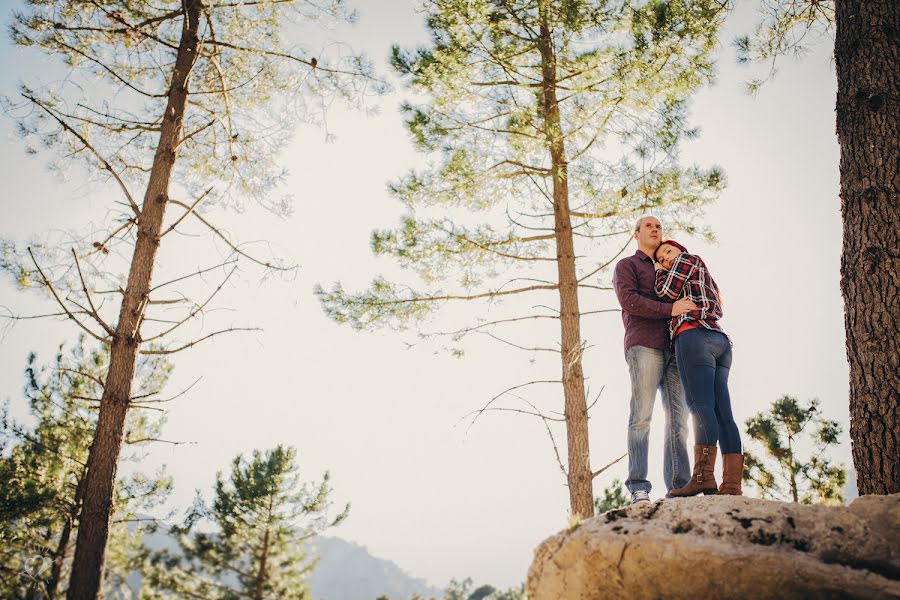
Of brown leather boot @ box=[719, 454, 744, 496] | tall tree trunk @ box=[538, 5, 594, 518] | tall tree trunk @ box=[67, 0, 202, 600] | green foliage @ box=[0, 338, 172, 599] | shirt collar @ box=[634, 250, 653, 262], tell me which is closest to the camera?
brown leather boot @ box=[719, 454, 744, 496]

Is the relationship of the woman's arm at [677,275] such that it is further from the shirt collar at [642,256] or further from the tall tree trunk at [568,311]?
the tall tree trunk at [568,311]

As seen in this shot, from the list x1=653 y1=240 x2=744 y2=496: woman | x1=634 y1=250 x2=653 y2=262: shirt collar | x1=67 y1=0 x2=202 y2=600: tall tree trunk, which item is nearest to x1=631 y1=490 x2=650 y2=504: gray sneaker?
x1=653 y1=240 x2=744 y2=496: woman

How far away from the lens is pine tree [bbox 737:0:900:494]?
232cm

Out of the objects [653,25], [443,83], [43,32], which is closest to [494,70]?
[443,83]

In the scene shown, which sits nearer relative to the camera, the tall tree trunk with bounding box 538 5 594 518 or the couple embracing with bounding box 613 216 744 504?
the couple embracing with bounding box 613 216 744 504

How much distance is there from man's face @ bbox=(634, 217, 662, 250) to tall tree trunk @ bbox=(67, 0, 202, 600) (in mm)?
3746

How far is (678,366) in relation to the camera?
2.70 m

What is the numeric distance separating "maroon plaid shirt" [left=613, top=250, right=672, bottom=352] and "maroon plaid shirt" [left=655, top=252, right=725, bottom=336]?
0.25 ft

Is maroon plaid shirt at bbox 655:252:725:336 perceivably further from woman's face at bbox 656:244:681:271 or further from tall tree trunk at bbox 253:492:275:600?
tall tree trunk at bbox 253:492:275:600

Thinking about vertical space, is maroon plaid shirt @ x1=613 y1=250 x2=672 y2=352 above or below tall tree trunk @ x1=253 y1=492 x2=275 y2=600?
above

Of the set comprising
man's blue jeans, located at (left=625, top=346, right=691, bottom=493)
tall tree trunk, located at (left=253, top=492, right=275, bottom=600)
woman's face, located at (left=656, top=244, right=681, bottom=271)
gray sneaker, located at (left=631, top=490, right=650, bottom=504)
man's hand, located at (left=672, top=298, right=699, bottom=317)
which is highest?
woman's face, located at (left=656, top=244, right=681, bottom=271)

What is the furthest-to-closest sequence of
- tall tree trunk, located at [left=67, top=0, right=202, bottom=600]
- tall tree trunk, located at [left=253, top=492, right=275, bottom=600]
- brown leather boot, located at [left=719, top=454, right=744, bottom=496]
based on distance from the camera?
1. tall tree trunk, located at [left=253, top=492, right=275, bottom=600]
2. tall tree trunk, located at [left=67, top=0, right=202, bottom=600]
3. brown leather boot, located at [left=719, top=454, right=744, bottom=496]

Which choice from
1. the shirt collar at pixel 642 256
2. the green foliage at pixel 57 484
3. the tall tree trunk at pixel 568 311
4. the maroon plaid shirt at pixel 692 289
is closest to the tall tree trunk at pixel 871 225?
the maroon plaid shirt at pixel 692 289

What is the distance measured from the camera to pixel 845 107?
2863mm
